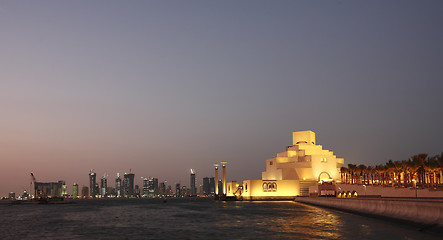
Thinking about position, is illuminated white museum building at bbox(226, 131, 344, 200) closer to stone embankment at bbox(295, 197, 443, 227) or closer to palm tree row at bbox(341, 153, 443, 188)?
palm tree row at bbox(341, 153, 443, 188)

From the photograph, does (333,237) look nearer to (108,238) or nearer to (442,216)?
(442,216)

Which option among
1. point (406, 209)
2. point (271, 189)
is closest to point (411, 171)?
point (406, 209)

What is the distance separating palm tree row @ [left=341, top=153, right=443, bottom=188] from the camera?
309ft

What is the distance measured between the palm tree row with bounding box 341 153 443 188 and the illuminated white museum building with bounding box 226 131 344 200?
→ 10.4 meters

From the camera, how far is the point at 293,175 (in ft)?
597

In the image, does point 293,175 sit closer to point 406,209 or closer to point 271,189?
point 271,189

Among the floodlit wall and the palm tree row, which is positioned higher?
the palm tree row

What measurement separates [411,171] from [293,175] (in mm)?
80479

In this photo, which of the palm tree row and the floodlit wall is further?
Answer: the floodlit wall

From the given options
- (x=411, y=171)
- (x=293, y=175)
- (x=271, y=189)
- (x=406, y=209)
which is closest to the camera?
(x=406, y=209)

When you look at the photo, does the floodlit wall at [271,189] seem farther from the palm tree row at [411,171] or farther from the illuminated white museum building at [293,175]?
the palm tree row at [411,171]

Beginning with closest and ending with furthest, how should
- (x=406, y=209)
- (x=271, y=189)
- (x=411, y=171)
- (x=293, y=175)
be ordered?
(x=406, y=209) < (x=411, y=171) < (x=271, y=189) < (x=293, y=175)

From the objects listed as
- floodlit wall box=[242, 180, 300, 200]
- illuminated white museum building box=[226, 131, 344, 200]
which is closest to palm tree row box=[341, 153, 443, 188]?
illuminated white museum building box=[226, 131, 344, 200]

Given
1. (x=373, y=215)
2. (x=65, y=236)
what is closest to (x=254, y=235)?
(x=65, y=236)
